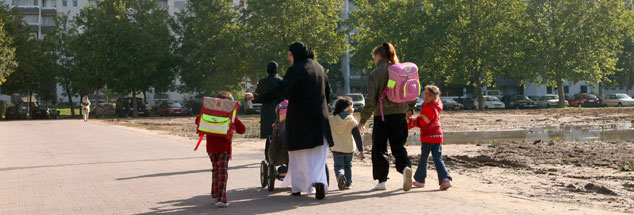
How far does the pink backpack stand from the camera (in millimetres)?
8336

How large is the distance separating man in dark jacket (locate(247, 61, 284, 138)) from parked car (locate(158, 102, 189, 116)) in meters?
50.7

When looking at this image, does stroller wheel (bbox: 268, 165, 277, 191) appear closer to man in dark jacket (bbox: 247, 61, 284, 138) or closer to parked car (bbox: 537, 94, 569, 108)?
man in dark jacket (bbox: 247, 61, 284, 138)

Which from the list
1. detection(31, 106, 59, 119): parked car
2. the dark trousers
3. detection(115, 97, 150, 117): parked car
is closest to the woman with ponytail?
the dark trousers

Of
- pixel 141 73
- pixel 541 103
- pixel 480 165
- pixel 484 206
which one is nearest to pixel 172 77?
pixel 141 73

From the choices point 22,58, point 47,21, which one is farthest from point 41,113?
point 47,21

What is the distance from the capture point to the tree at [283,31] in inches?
2325

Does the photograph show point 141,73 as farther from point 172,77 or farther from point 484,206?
point 484,206

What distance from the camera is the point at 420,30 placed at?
61.2m

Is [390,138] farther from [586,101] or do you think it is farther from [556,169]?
[586,101]

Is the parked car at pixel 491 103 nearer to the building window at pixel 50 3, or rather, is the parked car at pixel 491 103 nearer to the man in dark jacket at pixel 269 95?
the man in dark jacket at pixel 269 95

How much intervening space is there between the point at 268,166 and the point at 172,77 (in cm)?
5937

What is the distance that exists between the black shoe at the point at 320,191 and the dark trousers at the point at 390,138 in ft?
2.97

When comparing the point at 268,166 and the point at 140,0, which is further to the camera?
the point at 140,0

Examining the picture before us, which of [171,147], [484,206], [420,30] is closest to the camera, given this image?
[484,206]
